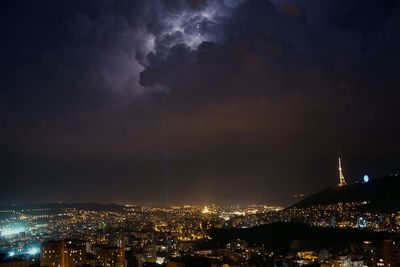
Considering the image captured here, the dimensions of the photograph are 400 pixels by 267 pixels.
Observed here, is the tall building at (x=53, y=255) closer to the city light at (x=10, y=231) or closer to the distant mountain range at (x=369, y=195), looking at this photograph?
the city light at (x=10, y=231)

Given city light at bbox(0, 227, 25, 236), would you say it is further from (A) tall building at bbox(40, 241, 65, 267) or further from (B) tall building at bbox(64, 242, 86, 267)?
(B) tall building at bbox(64, 242, 86, 267)

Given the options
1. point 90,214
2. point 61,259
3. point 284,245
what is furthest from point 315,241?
point 90,214

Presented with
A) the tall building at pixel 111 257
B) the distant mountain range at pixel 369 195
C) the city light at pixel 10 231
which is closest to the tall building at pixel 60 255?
the tall building at pixel 111 257

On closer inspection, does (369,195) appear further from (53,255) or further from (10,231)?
(53,255)

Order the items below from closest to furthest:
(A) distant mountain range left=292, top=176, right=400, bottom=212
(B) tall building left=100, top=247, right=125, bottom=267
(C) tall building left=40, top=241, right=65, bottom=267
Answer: (C) tall building left=40, top=241, right=65, bottom=267, (B) tall building left=100, top=247, right=125, bottom=267, (A) distant mountain range left=292, top=176, right=400, bottom=212

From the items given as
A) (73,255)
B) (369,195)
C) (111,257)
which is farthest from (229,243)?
(369,195)

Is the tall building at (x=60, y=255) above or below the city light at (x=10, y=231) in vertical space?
below

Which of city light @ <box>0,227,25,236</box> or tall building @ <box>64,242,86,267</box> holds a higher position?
city light @ <box>0,227,25,236</box>

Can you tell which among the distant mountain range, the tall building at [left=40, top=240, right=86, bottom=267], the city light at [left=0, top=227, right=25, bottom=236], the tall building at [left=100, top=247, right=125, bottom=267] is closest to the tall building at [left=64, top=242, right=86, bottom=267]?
the tall building at [left=40, top=240, right=86, bottom=267]

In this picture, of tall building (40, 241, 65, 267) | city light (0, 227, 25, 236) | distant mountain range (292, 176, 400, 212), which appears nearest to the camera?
tall building (40, 241, 65, 267)

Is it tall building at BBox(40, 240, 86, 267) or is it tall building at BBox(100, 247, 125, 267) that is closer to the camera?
tall building at BBox(40, 240, 86, 267)
